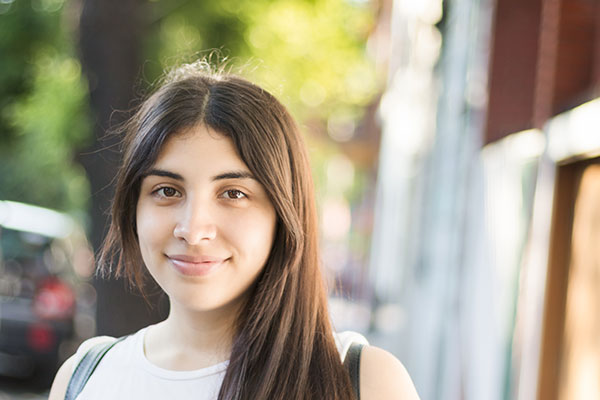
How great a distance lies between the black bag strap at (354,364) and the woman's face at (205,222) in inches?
11.1

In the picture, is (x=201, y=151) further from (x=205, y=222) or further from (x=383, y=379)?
(x=383, y=379)

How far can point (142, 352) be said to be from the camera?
7.13 ft

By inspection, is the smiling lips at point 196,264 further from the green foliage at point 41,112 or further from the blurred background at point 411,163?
the green foliage at point 41,112

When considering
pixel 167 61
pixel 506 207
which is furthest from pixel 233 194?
pixel 167 61

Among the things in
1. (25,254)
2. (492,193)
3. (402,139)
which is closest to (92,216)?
(492,193)

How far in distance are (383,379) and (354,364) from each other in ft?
0.28

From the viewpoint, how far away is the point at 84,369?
2227 millimetres

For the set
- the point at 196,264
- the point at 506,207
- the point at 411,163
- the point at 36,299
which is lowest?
the point at 196,264

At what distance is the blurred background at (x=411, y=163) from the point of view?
3613 millimetres

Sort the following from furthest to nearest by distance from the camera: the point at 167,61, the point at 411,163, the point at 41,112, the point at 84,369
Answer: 1. the point at 411,163
2. the point at 41,112
3. the point at 167,61
4. the point at 84,369

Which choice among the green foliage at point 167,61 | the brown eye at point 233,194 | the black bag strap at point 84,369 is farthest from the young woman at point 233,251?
the green foliage at point 167,61

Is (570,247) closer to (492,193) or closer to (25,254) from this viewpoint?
(492,193)

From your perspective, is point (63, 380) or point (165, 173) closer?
point (165, 173)

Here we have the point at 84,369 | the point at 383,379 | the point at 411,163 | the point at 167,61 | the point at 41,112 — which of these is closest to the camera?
the point at 383,379
